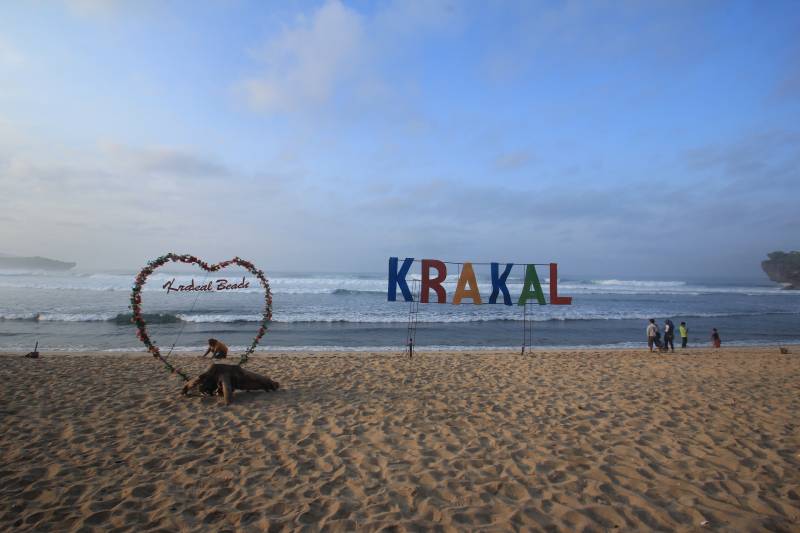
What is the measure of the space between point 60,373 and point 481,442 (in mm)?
10223

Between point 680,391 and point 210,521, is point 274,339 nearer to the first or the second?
point 210,521

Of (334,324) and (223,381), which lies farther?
(334,324)

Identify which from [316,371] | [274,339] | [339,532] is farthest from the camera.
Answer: [274,339]

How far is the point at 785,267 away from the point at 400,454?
345 ft

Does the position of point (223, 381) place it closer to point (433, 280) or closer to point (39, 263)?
point (433, 280)

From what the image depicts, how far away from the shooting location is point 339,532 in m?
3.66

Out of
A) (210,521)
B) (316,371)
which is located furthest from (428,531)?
(316,371)

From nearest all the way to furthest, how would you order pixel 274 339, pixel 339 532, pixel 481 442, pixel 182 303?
pixel 339 532 → pixel 481 442 → pixel 274 339 → pixel 182 303

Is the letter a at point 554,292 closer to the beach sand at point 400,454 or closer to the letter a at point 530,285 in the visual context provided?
the letter a at point 530,285

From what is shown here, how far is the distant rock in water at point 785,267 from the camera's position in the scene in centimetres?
7238

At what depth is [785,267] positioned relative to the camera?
76250 millimetres

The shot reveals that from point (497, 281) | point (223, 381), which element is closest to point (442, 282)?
point (497, 281)

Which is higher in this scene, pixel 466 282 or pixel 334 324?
pixel 466 282

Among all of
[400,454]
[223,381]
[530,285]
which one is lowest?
[400,454]
